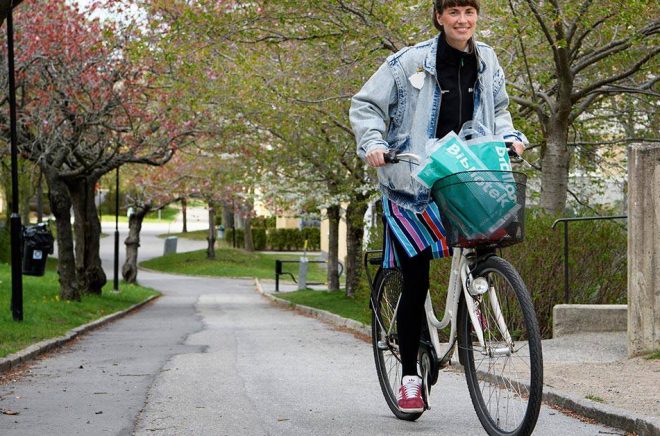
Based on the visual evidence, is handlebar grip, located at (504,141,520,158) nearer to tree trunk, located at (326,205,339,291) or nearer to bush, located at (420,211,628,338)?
bush, located at (420,211,628,338)

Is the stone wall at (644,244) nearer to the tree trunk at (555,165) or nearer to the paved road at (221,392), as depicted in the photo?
the paved road at (221,392)

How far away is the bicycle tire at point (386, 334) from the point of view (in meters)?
5.97

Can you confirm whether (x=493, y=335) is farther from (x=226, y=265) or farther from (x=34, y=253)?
(x=226, y=265)

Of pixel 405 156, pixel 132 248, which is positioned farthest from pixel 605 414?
pixel 132 248

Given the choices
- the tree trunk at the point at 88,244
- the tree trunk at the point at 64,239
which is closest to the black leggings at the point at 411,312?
the tree trunk at the point at 64,239

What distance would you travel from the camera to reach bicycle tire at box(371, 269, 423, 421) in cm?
597

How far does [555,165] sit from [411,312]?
10.2 m

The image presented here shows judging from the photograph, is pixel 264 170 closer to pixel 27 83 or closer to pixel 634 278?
pixel 27 83

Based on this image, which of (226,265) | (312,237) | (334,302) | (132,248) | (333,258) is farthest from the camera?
(312,237)

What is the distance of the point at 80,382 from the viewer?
901 cm

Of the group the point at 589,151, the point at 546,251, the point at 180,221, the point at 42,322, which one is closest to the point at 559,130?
the point at 546,251

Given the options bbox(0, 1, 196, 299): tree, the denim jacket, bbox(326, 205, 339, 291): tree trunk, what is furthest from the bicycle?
bbox(326, 205, 339, 291): tree trunk

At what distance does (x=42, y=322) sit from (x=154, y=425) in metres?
10.8

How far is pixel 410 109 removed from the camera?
5414 mm
